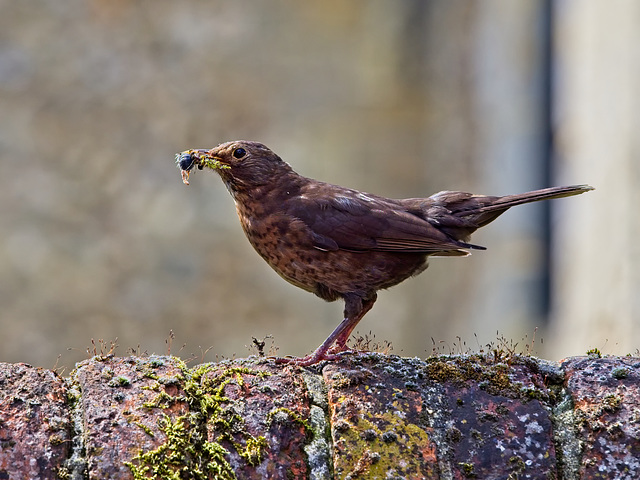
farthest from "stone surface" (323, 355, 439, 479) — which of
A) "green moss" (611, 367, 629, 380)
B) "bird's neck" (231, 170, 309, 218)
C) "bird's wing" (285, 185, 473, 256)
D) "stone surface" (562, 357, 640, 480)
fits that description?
"bird's neck" (231, 170, 309, 218)

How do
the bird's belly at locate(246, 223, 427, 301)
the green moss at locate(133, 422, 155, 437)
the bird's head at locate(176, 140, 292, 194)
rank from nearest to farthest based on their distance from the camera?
1. the green moss at locate(133, 422, 155, 437)
2. the bird's belly at locate(246, 223, 427, 301)
3. the bird's head at locate(176, 140, 292, 194)

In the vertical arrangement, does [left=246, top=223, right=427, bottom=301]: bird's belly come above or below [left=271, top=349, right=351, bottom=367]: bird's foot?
above

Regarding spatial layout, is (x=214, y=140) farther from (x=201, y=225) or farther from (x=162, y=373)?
(x=162, y=373)

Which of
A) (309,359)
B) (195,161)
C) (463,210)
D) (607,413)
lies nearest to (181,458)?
(309,359)

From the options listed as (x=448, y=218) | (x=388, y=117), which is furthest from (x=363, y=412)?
(x=388, y=117)

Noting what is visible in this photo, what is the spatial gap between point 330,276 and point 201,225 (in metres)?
10.2

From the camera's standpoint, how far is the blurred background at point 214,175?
572 inches

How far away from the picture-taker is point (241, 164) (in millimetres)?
5527

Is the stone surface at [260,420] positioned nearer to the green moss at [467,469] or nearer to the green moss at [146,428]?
the green moss at [146,428]

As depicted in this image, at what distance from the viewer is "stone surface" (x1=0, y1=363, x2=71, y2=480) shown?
3.19 metres

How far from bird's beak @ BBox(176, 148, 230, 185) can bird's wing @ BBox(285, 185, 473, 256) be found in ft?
1.57

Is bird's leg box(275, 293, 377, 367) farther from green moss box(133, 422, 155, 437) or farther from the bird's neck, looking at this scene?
green moss box(133, 422, 155, 437)

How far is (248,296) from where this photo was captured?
15.0m

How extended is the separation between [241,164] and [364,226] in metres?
0.79
